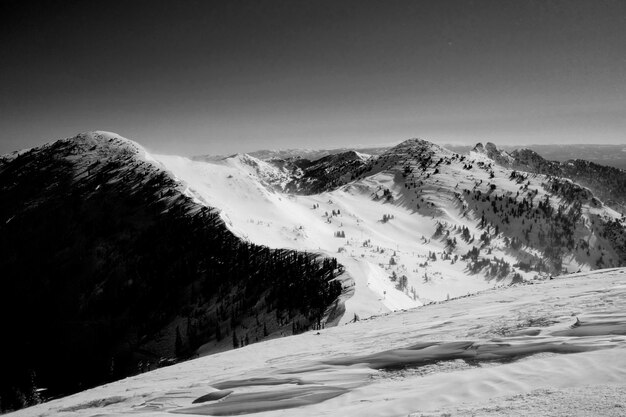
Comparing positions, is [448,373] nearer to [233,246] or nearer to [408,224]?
[233,246]

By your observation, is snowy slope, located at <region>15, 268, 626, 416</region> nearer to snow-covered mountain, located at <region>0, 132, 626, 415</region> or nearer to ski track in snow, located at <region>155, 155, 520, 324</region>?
snow-covered mountain, located at <region>0, 132, 626, 415</region>

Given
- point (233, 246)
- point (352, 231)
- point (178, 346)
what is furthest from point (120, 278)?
point (352, 231)

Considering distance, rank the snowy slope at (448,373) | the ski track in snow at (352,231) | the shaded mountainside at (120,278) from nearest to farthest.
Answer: the snowy slope at (448,373)
the ski track in snow at (352,231)
the shaded mountainside at (120,278)

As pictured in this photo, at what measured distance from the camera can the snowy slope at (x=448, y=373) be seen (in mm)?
5863

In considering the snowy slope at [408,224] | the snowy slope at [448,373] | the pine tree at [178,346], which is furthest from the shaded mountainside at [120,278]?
the snowy slope at [448,373]

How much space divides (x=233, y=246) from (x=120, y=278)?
120 ft

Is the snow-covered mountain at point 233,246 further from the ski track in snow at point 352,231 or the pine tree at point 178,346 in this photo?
the ski track in snow at point 352,231

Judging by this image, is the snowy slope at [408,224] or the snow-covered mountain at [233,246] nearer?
the snow-covered mountain at [233,246]

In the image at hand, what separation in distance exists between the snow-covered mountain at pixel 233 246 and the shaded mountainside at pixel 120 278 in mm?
380

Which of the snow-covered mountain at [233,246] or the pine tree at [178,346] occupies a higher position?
the snow-covered mountain at [233,246]

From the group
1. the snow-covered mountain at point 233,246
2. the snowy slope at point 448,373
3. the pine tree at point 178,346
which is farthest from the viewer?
the pine tree at point 178,346

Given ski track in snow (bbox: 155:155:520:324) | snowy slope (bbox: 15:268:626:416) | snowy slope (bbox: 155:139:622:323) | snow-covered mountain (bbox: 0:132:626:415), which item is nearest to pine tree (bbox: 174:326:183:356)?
snow-covered mountain (bbox: 0:132:626:415)

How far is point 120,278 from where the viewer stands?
81000 mm

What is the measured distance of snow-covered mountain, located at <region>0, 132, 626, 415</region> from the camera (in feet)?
157
